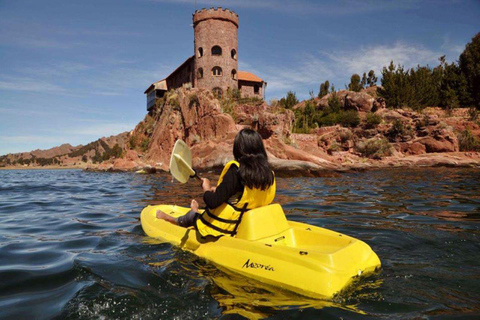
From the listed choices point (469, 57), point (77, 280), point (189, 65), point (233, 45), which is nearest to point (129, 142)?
point (189, 65)

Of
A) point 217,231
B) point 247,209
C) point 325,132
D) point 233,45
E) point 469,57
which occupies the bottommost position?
point 217,231

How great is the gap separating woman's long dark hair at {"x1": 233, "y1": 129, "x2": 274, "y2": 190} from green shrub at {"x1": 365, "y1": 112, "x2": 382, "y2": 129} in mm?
26003

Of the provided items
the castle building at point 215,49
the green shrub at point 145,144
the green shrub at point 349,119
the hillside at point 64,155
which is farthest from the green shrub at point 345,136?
the hillside at point 64,155

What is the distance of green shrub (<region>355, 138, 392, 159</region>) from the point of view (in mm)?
23938

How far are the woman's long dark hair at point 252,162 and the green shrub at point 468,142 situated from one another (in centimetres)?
2602

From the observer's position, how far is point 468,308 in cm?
238

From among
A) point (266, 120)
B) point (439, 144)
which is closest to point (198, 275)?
point (266, 120)

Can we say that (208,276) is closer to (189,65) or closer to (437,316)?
(437,316)

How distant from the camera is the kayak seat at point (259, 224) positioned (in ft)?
11.4

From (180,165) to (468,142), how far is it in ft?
85.3

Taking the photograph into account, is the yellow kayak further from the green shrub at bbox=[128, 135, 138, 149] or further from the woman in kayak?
the green shrub at bbox=[128, 135, 138, 149]

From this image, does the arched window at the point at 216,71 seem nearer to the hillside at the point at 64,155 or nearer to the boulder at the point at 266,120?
the boulder at the point at 266,120

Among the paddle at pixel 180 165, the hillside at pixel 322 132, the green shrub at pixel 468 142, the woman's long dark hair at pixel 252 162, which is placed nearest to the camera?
the woman's long dark hair at pixel 252 162

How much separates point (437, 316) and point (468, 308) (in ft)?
1.02
